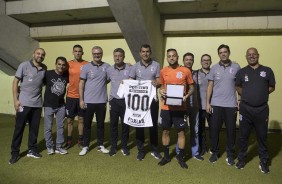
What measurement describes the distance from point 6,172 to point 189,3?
5.07 meters

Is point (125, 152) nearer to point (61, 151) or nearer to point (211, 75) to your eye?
point (61, 151)

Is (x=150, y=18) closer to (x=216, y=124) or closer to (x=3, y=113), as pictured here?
(x=216, y=124)

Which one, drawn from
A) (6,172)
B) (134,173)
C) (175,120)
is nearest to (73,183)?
(134,173)

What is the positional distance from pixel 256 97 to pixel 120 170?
230 cm

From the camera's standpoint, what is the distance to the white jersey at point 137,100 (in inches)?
159

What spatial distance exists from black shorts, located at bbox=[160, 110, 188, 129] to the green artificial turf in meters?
0.67

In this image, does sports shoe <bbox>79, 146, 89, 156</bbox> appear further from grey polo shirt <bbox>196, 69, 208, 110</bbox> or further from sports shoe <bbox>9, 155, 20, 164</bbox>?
grey polo shirt <bbox>196, 69, 208, 110</bbox>

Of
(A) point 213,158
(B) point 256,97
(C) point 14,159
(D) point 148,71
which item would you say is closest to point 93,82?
(D) point 148,71

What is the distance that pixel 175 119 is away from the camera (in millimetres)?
3826

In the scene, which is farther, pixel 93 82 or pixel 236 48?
pixel 236 48

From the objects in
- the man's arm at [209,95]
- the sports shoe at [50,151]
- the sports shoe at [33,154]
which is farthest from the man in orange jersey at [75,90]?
the man's arm at [209,95]

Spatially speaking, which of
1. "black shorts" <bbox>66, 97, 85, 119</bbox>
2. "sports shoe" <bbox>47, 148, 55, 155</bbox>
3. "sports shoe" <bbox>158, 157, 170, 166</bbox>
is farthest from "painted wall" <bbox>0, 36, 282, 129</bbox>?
"sports shoe" <bbox>47, 148, 55, 155</bbox>

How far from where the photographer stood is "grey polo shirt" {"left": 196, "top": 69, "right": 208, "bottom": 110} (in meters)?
4.40

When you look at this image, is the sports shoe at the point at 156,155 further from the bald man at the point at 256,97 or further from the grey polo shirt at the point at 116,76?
the bald man at the point at 256,97
